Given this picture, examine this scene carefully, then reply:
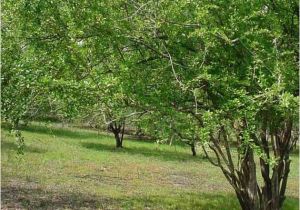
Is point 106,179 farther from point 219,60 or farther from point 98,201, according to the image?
point 219,60

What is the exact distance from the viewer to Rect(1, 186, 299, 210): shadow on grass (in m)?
14.3

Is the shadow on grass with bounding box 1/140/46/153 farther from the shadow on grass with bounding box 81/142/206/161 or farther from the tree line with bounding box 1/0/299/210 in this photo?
the tree line with bounding box 1/0/299/210

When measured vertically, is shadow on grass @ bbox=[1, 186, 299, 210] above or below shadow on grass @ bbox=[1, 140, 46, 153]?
below

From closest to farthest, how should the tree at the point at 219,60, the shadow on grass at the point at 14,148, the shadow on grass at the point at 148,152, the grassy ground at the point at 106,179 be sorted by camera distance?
the tree at the point at 219,60
the grassy ground at the point at 106,179
the shadow on grass at the point at 14,148
the shadow on grass at the point at 148,152

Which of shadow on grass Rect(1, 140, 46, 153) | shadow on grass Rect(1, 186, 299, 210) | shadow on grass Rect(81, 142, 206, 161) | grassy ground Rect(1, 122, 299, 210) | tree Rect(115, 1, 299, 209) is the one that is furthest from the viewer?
shadow on grass Rect(81, 142, 206, 161)

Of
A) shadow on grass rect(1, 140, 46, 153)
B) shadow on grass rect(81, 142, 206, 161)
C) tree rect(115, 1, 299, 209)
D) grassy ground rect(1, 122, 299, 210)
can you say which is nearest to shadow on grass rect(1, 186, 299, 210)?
grassy ground rect(1, 122, 299, 210)

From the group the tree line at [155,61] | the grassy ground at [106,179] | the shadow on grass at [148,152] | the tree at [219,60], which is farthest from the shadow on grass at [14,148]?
the tree at [219,60]

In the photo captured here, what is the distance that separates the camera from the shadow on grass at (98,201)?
47.0ft

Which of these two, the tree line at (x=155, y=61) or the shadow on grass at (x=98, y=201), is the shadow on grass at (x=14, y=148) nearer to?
the shadow on grass at (x=98, y=201)

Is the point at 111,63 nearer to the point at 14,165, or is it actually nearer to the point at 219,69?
the point at 219,69

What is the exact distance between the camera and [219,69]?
1053 cm

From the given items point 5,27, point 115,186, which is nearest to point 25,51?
point 5,27

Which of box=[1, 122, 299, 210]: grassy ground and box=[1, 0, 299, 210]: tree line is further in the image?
box=[1, 122, 299, 210]: grassy ground

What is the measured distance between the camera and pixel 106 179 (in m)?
21.7
